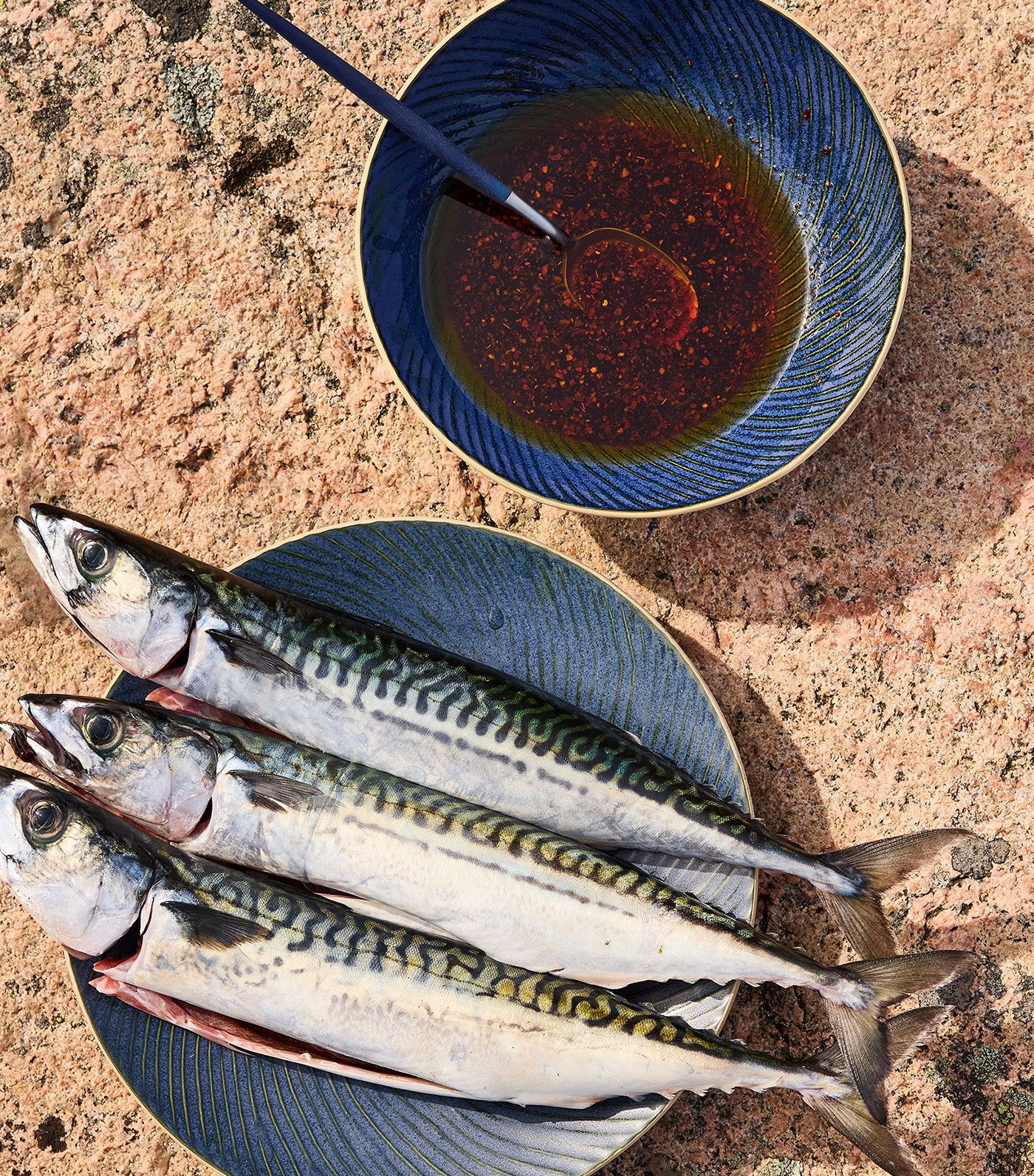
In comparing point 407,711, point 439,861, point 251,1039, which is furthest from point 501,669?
point 251,1039

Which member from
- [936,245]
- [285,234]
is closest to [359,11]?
[285,234]

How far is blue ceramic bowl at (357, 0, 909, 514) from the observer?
2.71 meters

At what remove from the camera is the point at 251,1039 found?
2.61 meters

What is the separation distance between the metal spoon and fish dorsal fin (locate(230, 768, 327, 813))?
1.41 metres

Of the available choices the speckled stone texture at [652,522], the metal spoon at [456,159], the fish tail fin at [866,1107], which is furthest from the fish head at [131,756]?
the fish tail fin at [866,1107]

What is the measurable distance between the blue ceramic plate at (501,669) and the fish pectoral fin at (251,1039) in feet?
0.26

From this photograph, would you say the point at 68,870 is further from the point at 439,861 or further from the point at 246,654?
the point at 439,861

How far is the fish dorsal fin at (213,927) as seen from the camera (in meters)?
2.54

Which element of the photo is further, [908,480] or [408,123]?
[908,480]

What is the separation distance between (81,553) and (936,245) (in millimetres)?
2432

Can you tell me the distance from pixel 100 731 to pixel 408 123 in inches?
65.2

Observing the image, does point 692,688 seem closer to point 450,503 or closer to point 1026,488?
point 450,503

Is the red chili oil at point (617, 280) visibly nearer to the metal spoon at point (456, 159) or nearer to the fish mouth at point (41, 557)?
the metal spoon at point (456, 159)

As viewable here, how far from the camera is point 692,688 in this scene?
2.79 meters
